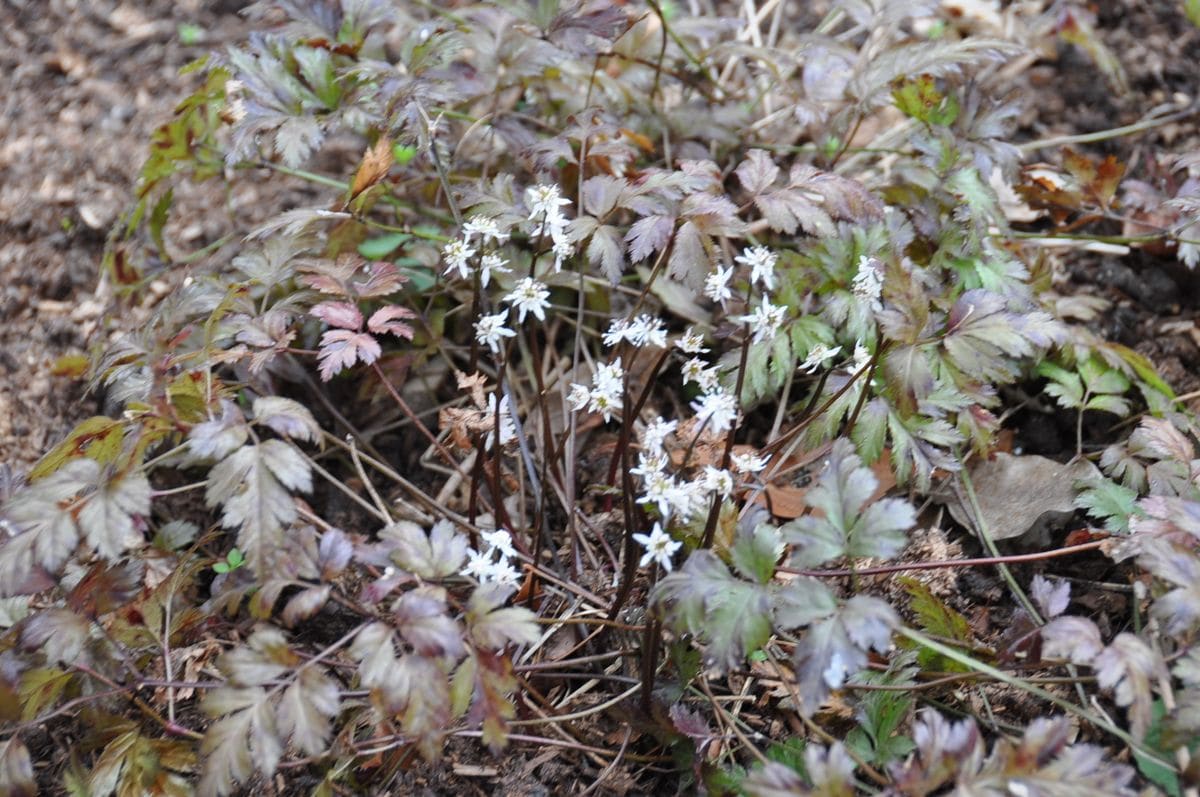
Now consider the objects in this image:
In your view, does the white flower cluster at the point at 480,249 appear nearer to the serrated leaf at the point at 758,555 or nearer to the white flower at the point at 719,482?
the white flower at the point at 719,482

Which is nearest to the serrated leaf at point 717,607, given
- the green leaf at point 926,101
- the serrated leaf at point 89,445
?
the serrated leaf at point 89,445

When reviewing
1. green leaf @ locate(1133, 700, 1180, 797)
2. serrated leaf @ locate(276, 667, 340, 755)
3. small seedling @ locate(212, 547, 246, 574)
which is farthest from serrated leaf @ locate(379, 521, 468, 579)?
green leaf @ locate(1133, 700, 1180, 797)

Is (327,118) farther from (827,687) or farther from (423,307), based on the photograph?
(827,687)

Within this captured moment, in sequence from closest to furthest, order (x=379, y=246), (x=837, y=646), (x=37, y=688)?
1. (x=837, y=646)
2. (x=37, y=688)
3. (x=379, y=246)

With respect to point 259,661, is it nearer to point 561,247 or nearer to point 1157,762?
point 561,247

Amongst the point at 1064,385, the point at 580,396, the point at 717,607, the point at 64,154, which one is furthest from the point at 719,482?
the point at 64,154

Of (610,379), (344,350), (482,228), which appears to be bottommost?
(610,379)

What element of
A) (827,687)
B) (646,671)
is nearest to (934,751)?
(827,687)
